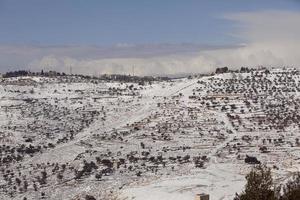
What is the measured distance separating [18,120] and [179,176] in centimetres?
4121

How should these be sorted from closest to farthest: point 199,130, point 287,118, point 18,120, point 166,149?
point 166,149, point 199,130, point 287,118, point 18,120

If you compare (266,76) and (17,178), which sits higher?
(266,76)

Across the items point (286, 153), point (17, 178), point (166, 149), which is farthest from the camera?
point (166, 149)

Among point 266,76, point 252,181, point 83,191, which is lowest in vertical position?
point 83,191

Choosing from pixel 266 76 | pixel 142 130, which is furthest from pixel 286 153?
pixel 266 76

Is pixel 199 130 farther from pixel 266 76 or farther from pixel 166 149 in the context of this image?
pixel 266 76

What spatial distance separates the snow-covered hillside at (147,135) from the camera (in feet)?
147

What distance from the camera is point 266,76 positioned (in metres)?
104

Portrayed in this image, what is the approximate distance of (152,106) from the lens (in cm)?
8800

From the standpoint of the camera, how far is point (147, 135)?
68438 mm

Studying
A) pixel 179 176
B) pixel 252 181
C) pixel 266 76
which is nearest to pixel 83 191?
pixel 179 176

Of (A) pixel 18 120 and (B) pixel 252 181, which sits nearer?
→ (B) pixel 252 181

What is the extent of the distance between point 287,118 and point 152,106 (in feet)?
72.8

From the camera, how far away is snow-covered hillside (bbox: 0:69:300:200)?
44.9 meters
